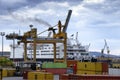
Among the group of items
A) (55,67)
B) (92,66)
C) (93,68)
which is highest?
(92,66)

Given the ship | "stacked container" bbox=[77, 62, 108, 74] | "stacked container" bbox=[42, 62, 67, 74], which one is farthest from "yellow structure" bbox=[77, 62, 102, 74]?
the ship

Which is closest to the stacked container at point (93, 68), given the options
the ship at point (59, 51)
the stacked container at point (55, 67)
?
the stacked container at point (55, 67)

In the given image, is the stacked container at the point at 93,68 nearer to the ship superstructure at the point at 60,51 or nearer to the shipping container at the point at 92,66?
the shipping container at the point at 92,66

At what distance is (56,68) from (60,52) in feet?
272

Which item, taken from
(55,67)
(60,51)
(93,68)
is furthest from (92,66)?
(60,51)

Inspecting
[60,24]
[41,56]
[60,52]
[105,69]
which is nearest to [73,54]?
[60,52]

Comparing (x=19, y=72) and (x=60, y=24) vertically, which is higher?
(x=60, y=24)

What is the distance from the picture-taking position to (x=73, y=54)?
523ft

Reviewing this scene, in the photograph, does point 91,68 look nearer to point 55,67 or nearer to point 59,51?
point 55,67

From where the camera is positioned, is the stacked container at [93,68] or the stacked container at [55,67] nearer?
the stacked container at [93,68]

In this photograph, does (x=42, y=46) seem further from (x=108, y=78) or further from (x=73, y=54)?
(x=108, y=78)

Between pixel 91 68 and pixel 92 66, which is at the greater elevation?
pixel 92 66

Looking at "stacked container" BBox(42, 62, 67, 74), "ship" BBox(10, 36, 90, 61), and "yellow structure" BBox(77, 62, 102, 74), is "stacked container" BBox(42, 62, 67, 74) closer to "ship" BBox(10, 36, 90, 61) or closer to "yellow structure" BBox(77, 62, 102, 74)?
"yellow structure" BBox(77, 62, 102, 74)

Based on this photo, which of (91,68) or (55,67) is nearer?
(91,68)
